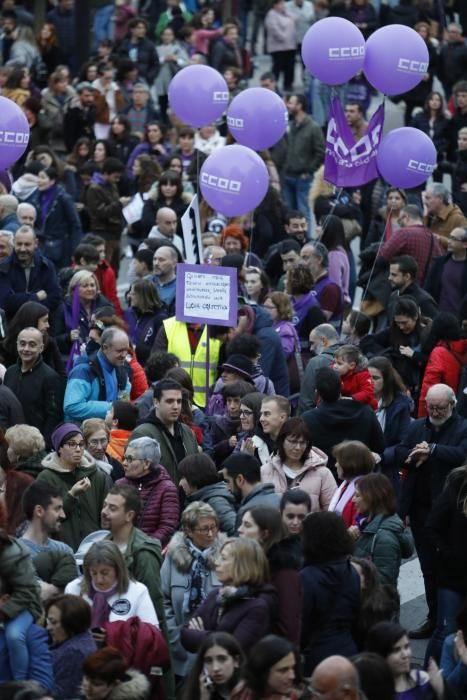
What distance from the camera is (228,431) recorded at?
1038 centimetres

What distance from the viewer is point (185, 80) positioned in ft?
45.8

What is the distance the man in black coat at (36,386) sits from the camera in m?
10.8

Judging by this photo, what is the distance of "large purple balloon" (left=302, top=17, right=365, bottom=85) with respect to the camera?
13.1 m

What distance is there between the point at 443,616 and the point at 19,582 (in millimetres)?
2677

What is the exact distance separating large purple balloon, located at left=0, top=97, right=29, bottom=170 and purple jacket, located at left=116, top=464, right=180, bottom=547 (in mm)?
4439

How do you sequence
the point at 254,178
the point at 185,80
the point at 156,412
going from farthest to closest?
1. the point at 185,80
2. the point at 254,178
3. the point at 156,412

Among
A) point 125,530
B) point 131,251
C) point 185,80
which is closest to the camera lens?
point 125,530

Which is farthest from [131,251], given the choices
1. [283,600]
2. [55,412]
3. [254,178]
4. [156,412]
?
[283,600]

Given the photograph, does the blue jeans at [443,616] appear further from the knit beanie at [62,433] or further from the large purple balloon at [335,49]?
the large purple balloon at [335,49]

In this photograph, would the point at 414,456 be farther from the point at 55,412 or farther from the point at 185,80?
the point at 185,80

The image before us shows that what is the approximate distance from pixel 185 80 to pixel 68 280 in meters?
2.10

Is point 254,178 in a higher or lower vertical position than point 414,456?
higher

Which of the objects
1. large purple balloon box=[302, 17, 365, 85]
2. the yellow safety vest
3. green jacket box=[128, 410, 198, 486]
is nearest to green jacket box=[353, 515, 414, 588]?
green jacket box=[128, 410, 198, 486]

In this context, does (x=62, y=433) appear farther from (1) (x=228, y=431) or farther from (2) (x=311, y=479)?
(1) (x=228, y=431)
